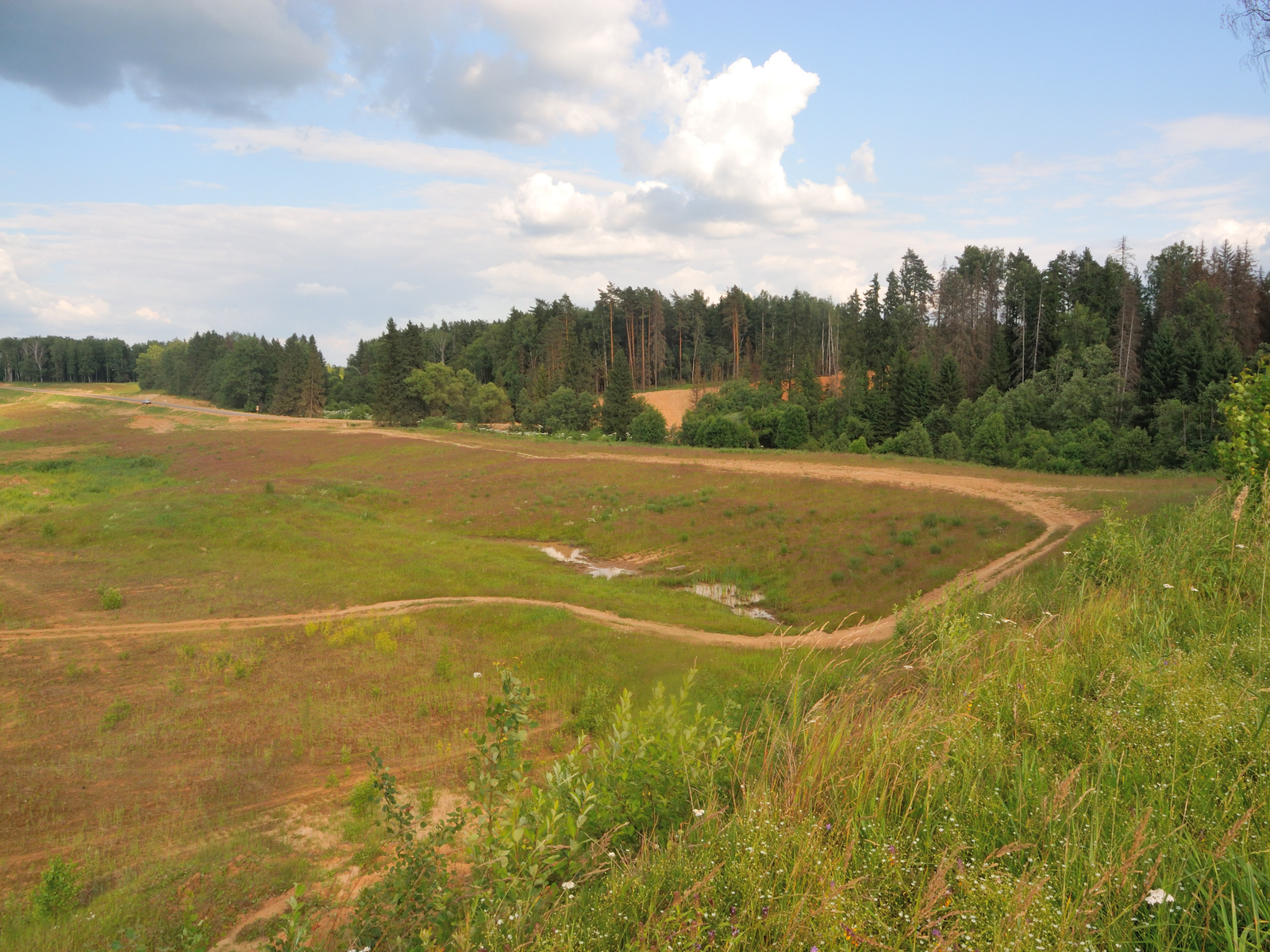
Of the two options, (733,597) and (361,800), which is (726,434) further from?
(361,800)

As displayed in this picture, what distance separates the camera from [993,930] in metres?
2.59

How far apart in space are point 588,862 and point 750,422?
2435 inches

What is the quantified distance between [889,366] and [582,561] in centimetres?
5856

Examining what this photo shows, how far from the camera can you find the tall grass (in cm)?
268

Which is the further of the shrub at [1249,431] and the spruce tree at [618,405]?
the spruce tree at [618,405]

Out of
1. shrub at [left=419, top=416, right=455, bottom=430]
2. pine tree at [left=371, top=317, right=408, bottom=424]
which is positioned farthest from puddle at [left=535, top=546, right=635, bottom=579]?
pine tree at [left=371, top=317, right=408, bottom=424]

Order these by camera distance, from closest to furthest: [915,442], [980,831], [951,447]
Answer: [980,831], [951,447], [915,442]

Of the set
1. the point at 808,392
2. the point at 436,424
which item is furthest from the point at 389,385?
the point at 808,392

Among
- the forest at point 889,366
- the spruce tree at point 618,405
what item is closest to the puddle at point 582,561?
the forest at point 889,366

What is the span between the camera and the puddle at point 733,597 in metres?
18.8

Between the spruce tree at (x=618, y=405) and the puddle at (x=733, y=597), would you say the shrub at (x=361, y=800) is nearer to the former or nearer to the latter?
the puddle at (x=733, y=597)

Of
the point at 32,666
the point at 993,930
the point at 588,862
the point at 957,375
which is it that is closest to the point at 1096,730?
the point at 993,930

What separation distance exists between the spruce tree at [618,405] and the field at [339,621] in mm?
28323

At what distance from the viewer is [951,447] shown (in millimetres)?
52406
